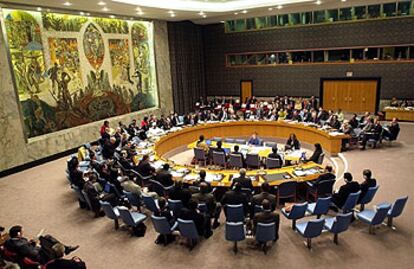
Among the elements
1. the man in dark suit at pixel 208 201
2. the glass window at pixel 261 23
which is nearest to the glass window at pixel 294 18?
the glass window at pixel 261 23

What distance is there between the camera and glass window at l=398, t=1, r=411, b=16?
51.7 ft

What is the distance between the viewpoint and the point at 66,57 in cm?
1295

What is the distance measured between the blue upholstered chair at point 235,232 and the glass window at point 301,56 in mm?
15085

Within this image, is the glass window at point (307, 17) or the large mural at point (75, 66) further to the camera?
the glass window at point (307, 17)

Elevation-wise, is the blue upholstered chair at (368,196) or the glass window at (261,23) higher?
the glass window at (261,23)

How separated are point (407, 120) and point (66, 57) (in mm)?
15720

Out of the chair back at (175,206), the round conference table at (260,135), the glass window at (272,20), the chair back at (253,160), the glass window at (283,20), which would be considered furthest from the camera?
the glass window at (272,20)

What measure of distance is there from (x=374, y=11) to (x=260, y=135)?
28.8 feet

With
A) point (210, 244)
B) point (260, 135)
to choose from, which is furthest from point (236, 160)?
point (260, 135)

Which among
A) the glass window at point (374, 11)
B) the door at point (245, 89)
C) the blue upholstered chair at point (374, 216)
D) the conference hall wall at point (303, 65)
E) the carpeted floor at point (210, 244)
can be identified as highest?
the glass window at point (374, 11)

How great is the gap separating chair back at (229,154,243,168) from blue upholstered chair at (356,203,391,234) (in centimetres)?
440

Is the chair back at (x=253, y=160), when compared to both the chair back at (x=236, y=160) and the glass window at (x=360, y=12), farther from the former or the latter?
the glass window at (x=360, y=12)

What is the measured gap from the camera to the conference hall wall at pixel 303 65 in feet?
54.4

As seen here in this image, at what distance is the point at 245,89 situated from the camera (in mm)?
21203
